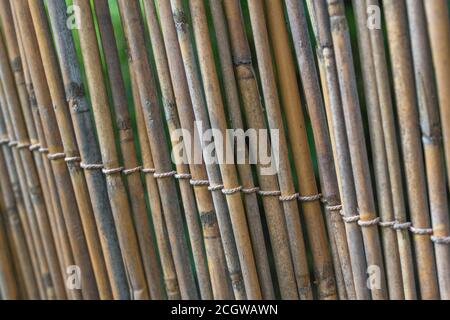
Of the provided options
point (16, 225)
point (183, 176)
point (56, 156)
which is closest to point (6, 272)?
point (16, 225)

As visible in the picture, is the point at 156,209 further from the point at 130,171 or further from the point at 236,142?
the point at 236,142

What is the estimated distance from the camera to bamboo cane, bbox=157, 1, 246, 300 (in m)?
1.01

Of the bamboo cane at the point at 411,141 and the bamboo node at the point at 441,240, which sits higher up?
the bamboo cane at the point at 411,141

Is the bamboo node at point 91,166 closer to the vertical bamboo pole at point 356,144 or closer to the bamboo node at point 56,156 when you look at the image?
the bamboo node at point 56,156

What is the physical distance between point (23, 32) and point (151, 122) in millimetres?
328

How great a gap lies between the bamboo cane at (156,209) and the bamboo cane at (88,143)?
0.10 m

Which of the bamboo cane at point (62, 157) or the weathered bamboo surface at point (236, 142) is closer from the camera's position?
the weathered bamboo surface at point (236, 142)

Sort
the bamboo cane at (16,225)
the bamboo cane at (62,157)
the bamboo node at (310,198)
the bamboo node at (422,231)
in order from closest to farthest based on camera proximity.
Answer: the bamboo node at (422,231), the bamboo node at (310,198), the bamboo cane at (62,157), the bamboo cane at (16,225)

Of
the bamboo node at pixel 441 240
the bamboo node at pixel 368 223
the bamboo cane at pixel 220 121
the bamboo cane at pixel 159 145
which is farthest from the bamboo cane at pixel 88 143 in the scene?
the bamboo node at pixel 441 240

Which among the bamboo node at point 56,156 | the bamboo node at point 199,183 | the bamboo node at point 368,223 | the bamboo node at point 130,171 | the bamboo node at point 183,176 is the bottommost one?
the bamboo node at point 368,223

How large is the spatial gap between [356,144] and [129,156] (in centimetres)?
45

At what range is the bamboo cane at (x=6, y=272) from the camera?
137 cm
